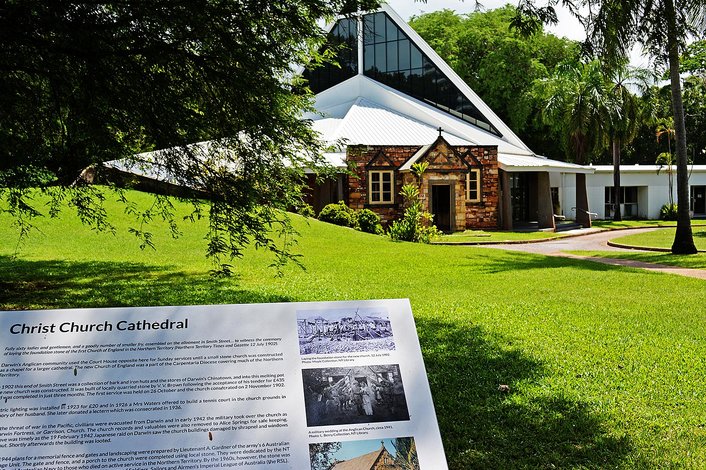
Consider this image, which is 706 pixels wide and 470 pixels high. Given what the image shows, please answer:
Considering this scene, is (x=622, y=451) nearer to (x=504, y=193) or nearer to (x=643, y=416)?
(x=643, y=416)

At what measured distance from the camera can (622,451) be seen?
5.05 m

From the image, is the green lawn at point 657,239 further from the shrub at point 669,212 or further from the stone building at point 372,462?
the stone building at point 372,462

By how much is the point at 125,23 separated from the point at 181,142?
4.72ft

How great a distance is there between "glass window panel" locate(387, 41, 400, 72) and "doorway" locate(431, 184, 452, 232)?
32.9ft

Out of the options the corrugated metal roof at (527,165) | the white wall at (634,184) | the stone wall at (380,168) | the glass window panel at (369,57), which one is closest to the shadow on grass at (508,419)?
the stone wall at (380,168)

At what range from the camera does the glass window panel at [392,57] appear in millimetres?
39281

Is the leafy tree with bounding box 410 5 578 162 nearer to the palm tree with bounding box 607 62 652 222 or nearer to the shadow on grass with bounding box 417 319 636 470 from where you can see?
the palm tree with bounding box 607 62 652 222

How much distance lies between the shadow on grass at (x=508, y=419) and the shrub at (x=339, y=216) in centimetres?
1851

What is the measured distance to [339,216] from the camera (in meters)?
26.2

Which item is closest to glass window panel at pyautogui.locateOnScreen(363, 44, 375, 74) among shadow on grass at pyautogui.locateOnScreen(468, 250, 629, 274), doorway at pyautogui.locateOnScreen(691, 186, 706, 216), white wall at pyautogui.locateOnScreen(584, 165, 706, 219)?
white wall at pyautogui.locateOnScreen(584, 165, 706, 219)

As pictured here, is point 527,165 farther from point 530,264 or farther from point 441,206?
point 530,264

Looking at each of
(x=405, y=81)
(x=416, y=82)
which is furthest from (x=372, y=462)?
(x=405, y=81)

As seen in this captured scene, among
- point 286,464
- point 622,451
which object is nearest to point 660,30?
point 622,451

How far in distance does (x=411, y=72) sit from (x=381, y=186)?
10.6 metres
